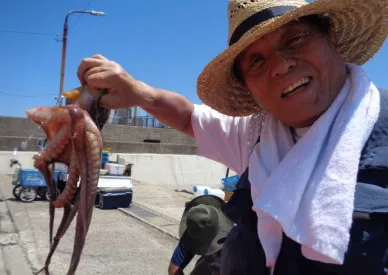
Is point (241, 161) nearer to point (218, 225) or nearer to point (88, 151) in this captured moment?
point (88, 151)

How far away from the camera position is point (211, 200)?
10.3ft

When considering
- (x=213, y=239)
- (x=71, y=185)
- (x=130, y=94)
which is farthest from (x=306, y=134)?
(x=213, y=239)

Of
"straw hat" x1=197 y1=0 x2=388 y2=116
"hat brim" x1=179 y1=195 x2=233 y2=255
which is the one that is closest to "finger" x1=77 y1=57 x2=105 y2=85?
"straw hat" x1=197 y1=0 x2=388 y2=116

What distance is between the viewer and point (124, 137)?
2164 centimetres

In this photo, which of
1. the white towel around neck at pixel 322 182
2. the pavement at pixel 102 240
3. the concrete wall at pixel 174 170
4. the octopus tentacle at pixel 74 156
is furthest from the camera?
the concrete wall at pixel 174 170

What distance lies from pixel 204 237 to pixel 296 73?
1778 millimetres

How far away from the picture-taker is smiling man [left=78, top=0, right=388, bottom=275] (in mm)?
1185

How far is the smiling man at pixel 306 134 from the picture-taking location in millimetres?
1185

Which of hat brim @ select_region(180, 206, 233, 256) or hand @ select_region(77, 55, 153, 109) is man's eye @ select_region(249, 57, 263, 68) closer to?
hand @ select_region(77, 55, 153, 109)

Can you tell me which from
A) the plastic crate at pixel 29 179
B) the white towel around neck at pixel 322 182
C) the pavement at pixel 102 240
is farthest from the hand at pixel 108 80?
the plastic crate at pixel 29 179

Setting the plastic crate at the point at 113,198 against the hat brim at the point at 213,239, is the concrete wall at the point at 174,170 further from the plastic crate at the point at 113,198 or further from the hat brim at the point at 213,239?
the hat brim at the point at 213,239

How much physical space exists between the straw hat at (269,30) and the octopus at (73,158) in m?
0.64

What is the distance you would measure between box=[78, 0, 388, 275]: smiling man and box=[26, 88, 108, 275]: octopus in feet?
0.65

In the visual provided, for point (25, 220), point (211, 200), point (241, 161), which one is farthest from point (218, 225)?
point (25, 220)
